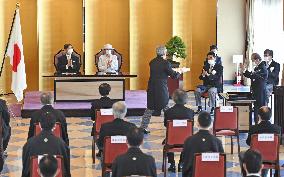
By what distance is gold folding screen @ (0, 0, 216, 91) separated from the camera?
60.6ft

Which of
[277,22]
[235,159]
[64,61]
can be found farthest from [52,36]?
[235,159]

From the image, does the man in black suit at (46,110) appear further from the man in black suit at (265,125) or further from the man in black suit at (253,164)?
the man in black suit at (253,164)

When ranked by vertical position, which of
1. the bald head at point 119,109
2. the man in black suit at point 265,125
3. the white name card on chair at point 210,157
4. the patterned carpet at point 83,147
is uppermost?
the bald head at point 119,109

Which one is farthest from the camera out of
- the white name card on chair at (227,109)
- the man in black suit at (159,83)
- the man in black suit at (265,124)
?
the man in black suit at (159,83)

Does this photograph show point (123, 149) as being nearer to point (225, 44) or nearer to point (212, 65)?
point (212, 65)

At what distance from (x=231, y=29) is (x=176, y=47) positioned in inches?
98.0

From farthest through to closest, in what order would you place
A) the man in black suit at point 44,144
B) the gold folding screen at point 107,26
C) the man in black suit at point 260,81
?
1. the gold folding screen at point 107,26
2. the man in black suit at point 260,81
3. the man in black suit at point 44,144

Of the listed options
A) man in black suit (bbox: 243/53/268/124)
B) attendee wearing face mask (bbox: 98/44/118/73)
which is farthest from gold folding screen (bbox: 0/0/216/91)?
man in black suit (bbox: 243/53/268/124)

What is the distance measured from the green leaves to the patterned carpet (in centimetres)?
373

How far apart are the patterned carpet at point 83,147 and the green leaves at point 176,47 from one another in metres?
3.73

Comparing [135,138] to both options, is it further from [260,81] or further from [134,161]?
[260,81]

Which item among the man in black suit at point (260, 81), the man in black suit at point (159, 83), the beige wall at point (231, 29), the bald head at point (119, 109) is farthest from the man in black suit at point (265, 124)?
the beige wall at point (231, 29)

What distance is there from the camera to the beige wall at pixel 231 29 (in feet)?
→ 63.5

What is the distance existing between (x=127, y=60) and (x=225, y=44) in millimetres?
3017
